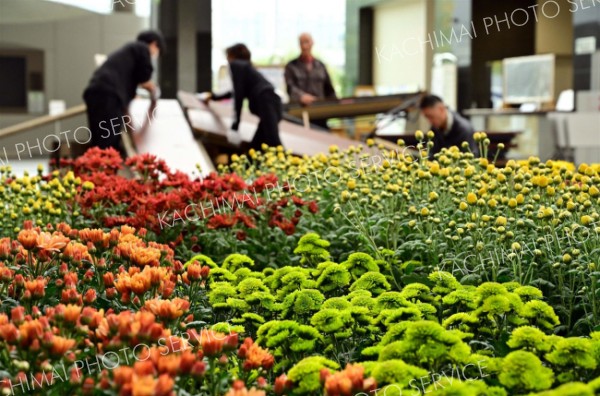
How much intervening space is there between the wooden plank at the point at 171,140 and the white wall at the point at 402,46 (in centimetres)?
801

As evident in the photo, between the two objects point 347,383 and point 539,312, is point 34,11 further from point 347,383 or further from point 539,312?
point 347,383

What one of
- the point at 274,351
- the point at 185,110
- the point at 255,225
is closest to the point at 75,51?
A: the point at 185,110

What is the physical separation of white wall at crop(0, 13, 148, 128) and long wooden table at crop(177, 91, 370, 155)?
415 centimetres

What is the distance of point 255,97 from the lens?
5.84 m

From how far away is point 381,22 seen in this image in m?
14.7

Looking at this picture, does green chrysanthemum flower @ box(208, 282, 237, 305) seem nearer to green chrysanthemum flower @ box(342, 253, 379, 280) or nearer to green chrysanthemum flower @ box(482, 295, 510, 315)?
green chrysanthemum flower @ box(342, 253, 379, 280)

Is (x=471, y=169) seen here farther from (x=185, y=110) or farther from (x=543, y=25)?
(x=543, y=25)

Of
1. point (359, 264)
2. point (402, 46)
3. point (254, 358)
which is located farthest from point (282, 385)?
point (402, 46)

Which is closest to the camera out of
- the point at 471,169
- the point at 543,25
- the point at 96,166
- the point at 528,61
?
the point at 471,169

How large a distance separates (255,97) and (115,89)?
0.84 m

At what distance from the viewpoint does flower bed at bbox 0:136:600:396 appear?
1.28 m

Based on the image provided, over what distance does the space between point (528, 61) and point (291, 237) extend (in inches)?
424

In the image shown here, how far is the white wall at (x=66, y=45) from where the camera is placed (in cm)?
1067

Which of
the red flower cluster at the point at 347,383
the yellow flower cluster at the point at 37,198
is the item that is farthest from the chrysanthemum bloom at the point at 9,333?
the yellow flower cluster at the point at 37,198
